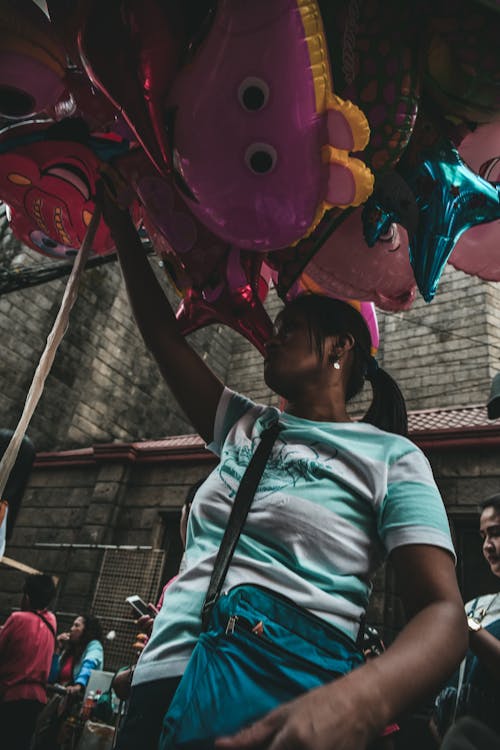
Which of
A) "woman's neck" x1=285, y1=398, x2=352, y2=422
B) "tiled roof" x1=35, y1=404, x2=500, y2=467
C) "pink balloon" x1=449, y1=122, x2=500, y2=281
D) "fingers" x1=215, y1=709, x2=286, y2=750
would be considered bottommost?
"fingers" x1=215, y1=709, x2=286, y2=750

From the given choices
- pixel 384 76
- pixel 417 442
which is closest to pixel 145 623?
pixel 384 76

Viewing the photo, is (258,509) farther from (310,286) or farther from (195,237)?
(310,286)

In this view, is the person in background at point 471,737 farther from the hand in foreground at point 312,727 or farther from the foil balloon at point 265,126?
the foil balloon at point 265,126

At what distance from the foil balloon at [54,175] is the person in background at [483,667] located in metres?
1.78

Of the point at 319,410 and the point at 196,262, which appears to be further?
the point at 196,262

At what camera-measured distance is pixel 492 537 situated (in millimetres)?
2217

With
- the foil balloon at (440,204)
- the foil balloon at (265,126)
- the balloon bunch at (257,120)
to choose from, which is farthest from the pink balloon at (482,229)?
the foil balloon at (265,126)

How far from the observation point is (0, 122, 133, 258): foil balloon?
1674 millimetres

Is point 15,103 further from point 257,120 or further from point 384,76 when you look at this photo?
point 384,76

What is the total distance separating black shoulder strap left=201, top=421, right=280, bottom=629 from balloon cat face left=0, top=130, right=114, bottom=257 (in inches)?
46.4

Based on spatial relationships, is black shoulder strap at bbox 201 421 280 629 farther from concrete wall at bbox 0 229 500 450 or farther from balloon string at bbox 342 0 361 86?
concrete wall at bbox 0 229 500 450

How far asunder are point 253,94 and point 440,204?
604 millimetres

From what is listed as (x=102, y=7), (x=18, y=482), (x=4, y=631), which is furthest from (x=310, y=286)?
(x=4, y=631)

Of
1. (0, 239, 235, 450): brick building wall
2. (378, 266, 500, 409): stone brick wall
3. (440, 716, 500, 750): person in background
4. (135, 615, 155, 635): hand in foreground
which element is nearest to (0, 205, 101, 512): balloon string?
(440, 716, 500, 750): person in background
